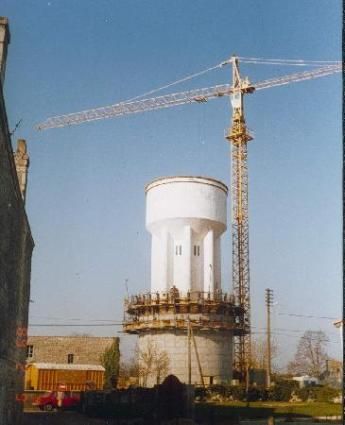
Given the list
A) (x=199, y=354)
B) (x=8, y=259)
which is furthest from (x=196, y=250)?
(x=8, y=259)

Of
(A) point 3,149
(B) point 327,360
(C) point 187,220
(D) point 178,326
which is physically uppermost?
(C) point 187,220

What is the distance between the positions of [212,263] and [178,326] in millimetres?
6245

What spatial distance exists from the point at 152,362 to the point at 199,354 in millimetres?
3947

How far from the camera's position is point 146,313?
50.2 meters

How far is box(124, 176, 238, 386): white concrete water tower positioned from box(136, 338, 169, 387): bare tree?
215 millimetres

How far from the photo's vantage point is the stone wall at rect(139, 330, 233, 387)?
4738 cm

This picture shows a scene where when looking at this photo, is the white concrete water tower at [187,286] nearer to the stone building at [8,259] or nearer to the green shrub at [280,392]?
the green shrub at [280,392]

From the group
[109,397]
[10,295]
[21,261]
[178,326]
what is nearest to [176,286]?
[178,326]

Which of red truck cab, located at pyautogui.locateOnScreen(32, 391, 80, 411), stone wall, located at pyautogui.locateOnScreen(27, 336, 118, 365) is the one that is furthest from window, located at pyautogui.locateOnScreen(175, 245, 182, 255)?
red truck cab, located at pyautogui.locateOnScreen(32, 391, 80, 411)

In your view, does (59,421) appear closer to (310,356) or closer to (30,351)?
(30,351)

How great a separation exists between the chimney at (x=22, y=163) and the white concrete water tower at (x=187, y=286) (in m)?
22.4

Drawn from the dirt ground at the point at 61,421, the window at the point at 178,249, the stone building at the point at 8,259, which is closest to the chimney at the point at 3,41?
the stone building at the point at 8,259

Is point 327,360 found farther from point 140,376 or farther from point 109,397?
point 109,397

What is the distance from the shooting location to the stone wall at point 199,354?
47.4 metres
